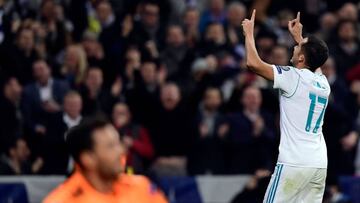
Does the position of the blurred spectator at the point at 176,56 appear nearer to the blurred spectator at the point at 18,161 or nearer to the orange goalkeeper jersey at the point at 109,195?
the blurred spectator at the point at 18,161

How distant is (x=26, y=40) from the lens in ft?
49.0

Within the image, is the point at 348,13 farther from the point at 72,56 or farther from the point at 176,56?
the point at 72,56

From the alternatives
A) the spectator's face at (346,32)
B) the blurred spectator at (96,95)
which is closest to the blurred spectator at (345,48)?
the spectator's face at (346,32)

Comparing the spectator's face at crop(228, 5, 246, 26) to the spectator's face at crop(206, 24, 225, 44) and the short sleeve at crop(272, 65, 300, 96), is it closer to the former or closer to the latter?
the spectator's face at crop(206, 24, 225, 44)

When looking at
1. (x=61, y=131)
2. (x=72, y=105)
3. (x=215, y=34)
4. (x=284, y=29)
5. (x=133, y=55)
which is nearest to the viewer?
(x=72, y=105)

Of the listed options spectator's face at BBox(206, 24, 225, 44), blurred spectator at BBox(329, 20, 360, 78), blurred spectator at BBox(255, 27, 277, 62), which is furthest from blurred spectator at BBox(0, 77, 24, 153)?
blurred spectator at BBox(329, 20, 360, 78)

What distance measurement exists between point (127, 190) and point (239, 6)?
11039mm

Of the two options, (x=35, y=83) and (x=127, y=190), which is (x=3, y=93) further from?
(x=127, y=190)

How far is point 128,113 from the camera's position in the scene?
46.2ft

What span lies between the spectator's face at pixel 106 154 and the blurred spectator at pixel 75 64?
898 centimetres

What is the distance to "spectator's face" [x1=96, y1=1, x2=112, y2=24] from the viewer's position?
16.4 metres

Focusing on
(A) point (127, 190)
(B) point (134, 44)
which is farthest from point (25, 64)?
(A) point (127, 190)

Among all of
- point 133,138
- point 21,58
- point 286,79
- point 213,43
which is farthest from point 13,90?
point 286,79

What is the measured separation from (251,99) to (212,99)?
60 cm
